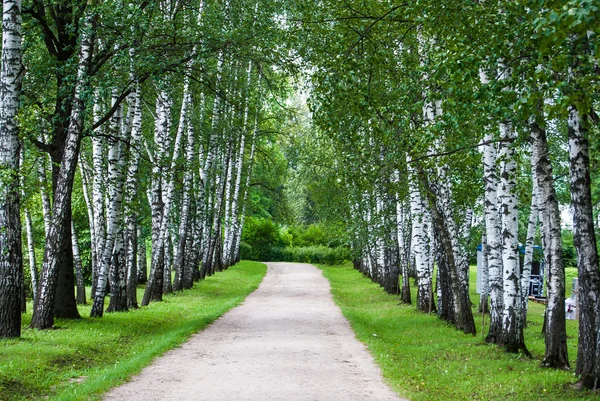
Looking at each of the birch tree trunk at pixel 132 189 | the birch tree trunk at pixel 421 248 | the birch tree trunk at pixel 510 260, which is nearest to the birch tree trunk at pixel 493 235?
the birch tree trunk at pixel 510 260

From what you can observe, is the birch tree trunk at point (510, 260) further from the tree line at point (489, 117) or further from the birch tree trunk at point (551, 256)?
the birch tree trunk at point (551, 256)

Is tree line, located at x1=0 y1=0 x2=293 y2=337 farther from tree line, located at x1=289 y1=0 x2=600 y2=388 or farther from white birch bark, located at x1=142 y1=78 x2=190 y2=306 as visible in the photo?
tree line, located at x1=289 y1=0 x2=600 y2=388

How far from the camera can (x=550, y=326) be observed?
11.6 m

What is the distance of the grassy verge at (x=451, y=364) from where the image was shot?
9.84 metres

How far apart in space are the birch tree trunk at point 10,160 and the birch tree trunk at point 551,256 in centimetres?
856

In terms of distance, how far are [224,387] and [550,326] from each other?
523 cm

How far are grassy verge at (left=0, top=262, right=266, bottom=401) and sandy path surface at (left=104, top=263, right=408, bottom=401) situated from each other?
37cm

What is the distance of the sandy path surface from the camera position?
31.3 ft

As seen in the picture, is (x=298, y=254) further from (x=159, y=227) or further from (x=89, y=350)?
(x=89, y=350)

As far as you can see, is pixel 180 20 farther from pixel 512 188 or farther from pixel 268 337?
pixel 512 188

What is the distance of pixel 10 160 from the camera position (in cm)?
1252

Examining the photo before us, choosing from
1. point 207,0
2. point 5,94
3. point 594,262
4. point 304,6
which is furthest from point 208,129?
point 594,262

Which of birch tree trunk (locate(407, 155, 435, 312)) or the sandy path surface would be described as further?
birch tree trunk (locate(407, 155, 435, 312))

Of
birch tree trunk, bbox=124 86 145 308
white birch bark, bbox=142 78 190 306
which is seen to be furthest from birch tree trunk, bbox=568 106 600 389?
white birch bark, bbox=142 78 190 306
